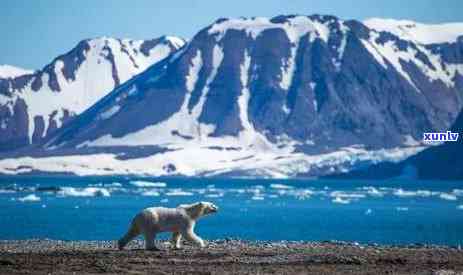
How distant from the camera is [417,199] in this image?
105562 mm

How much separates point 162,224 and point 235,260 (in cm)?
329

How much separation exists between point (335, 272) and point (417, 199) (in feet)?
262

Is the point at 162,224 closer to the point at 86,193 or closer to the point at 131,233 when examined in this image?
the point at 131,233

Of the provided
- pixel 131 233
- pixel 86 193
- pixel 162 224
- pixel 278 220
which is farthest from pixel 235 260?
pixel 86 193

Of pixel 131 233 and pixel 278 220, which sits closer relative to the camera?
pixel 131 233

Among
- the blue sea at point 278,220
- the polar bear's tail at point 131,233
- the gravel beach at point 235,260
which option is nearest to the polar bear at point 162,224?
the polar bear's tail at point 131,233

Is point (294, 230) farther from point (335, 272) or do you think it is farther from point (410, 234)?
point (335, 272)

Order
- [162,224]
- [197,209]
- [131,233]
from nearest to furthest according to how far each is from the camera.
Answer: [162,224]
[131,233]
[197,209]

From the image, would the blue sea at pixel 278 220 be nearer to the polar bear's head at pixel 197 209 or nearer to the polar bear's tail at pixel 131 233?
the polar bear's head at pixel 197 209

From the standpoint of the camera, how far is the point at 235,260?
29016 millimetres

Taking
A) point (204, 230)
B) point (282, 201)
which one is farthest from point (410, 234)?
point (282, 201)

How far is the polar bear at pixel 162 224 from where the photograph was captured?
3166 cm

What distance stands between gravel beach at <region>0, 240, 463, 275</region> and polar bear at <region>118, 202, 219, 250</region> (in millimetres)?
360

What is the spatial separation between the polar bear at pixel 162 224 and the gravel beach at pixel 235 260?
0.36m
